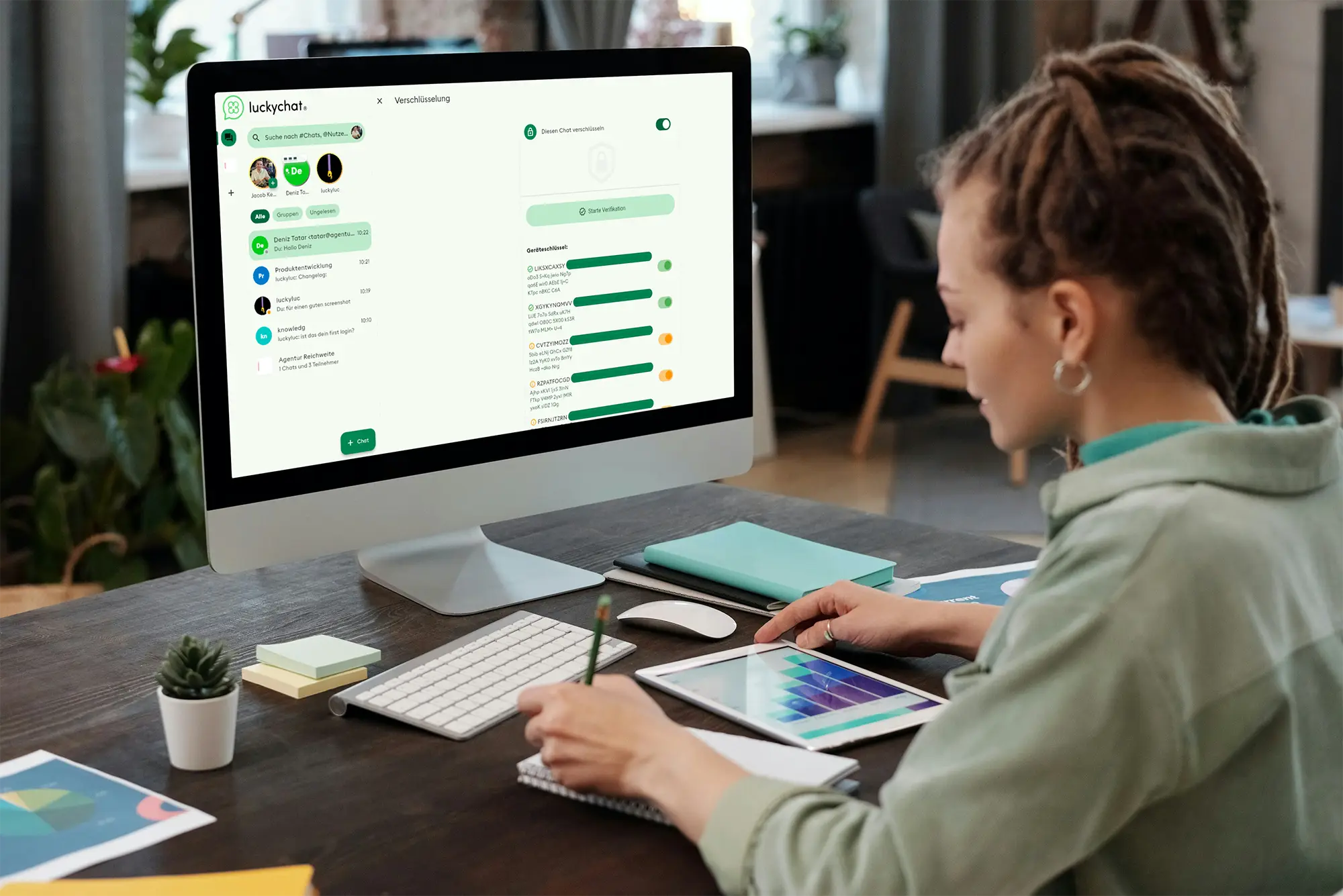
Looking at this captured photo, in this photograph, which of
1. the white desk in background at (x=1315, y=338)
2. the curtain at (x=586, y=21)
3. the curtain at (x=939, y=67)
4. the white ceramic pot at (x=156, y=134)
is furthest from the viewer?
the curtain at (x=939, y=67)

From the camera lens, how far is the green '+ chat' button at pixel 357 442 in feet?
4.66

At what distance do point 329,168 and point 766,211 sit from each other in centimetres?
397

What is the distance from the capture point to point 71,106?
3271 millimetres

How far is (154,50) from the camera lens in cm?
369

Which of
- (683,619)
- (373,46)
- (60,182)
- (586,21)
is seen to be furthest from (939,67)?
(683,619)

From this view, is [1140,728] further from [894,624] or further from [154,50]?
[154,50]

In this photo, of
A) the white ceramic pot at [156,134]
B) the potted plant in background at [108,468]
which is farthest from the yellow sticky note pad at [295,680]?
the white ceramic pot at [156,134]

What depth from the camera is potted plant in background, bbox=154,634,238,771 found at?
3.65ft

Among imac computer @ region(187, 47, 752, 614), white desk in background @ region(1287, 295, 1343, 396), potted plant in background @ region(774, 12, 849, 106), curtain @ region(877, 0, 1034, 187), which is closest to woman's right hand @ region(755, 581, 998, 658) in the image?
imac computer @ region(187, 47, 752, 614)

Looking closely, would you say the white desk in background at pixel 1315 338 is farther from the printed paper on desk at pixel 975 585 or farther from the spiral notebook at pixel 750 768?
the spiral notebook at pixel 750 768

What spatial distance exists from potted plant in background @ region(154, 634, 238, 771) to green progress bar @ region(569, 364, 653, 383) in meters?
0.53

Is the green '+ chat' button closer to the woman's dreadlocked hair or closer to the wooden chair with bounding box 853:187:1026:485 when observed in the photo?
the woman's dreadlocked hair

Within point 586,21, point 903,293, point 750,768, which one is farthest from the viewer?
point 903,293

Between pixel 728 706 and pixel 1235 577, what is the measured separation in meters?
0.44
